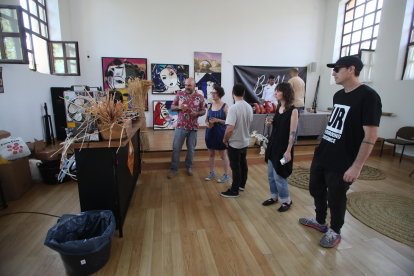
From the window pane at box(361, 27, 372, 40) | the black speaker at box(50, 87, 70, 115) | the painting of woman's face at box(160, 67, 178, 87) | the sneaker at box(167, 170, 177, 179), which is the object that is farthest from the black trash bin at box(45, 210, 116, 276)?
the window pane at box(361, 27, 372, 40)

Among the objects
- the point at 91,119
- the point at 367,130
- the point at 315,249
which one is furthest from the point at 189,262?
the point at 367,130

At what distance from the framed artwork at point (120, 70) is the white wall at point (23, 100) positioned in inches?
58.8

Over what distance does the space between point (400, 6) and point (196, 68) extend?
515 centimetres

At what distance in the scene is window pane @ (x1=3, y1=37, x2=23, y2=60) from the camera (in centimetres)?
275

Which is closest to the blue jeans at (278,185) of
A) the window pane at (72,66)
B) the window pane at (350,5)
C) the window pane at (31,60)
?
the window pane at (72,66)

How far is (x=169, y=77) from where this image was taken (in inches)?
252

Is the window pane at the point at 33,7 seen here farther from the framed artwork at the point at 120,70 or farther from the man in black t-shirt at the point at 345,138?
the man in black t-shirt at the point at 345,138

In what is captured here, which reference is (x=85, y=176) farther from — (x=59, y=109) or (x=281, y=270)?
(x=59, y=109)

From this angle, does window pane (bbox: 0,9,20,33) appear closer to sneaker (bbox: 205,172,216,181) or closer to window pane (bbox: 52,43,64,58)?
window pane (bbox: 52,43,64,58)

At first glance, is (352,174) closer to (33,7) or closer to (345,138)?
(345,138)

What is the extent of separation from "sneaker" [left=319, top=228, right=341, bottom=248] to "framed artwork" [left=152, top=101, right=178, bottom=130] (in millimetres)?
5150

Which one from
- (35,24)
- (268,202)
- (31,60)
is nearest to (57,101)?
(31,60)

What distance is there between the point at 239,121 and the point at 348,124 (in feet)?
3.93

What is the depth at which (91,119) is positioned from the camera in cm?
195
